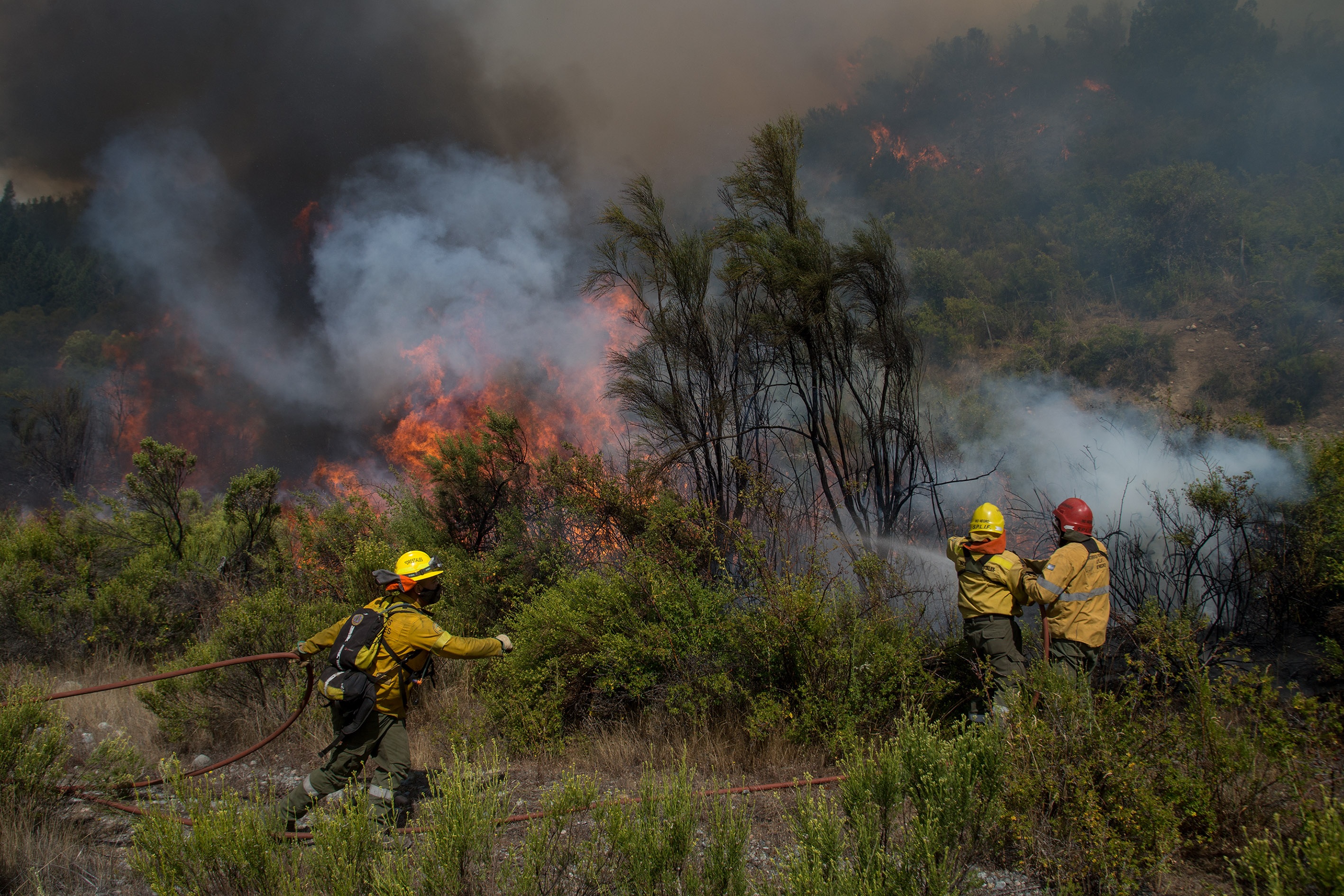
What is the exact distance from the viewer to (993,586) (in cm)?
439

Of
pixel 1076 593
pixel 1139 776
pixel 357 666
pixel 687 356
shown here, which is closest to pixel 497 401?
pixel 687 356

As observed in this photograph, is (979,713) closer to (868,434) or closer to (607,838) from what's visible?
(607,838)

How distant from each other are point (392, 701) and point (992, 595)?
414 centimetres

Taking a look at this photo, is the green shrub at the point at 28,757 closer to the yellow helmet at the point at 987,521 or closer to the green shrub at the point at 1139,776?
the green shrub at the point at 1139,776

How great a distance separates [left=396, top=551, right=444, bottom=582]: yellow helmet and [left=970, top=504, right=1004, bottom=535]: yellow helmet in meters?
3.78

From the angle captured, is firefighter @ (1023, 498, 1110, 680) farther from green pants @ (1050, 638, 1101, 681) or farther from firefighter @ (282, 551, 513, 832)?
firefighter @ (282, 551, 513, 832)

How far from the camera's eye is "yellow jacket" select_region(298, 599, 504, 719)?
3984mm

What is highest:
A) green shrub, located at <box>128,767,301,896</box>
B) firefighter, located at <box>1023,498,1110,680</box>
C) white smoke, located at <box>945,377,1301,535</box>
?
white smoke, located at <box>945,377,1301,535</box>

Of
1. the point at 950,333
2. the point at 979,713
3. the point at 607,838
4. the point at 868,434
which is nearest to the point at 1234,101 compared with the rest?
the point at 950,333

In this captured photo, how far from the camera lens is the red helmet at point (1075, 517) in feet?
14.5

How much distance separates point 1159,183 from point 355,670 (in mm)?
43320

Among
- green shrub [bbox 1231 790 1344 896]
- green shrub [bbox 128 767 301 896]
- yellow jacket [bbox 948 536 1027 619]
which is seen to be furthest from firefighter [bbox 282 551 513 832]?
green shrub [bbox 1231 790 1344 896]

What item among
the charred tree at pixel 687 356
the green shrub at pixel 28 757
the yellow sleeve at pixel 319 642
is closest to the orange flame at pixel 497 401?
the charred tree at pixel 687 356

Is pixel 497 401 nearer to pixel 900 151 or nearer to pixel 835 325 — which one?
pixel 835 325
